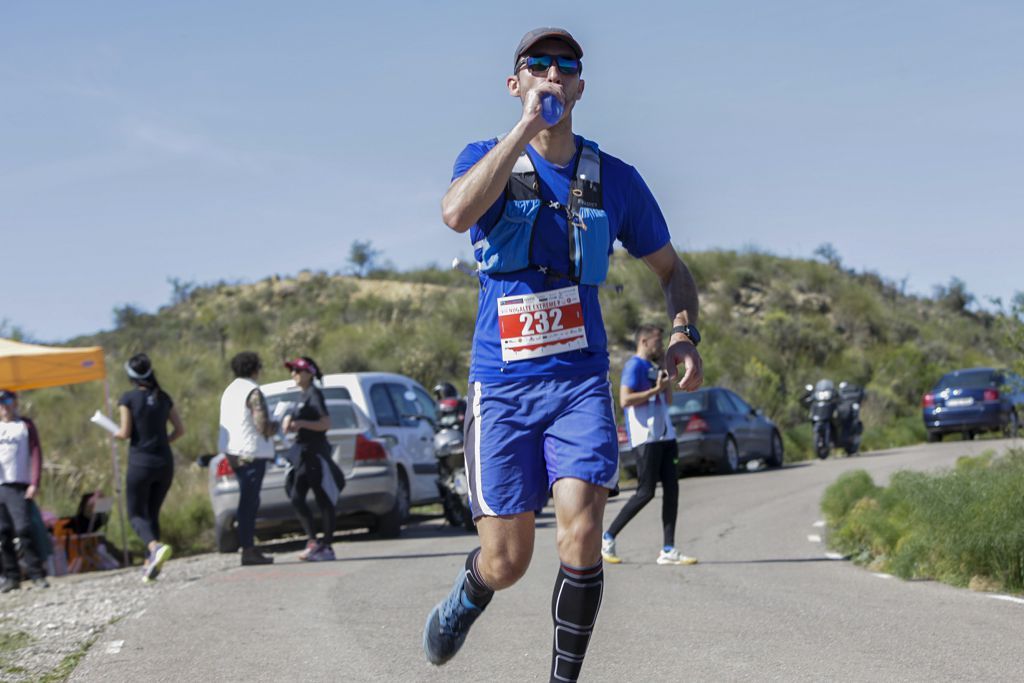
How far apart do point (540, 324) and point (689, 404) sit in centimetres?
1948

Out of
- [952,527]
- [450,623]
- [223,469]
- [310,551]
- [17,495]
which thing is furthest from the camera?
[223,469]

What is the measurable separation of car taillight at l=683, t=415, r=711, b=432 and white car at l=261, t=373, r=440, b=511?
7082 millimetres

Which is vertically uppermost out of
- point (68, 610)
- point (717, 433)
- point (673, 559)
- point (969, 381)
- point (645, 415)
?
point (645, 415)

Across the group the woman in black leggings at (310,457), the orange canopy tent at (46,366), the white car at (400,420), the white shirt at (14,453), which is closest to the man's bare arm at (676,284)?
the woman in black leggings at (310,457)

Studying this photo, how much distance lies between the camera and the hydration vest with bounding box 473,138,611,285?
16.1 feet

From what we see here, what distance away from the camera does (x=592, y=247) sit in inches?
196

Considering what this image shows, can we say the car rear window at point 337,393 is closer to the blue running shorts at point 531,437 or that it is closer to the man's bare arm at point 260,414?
the man's bare arm at point 260,414

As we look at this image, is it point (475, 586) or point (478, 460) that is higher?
point (478, 460)

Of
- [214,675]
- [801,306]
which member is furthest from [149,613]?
[801,306]

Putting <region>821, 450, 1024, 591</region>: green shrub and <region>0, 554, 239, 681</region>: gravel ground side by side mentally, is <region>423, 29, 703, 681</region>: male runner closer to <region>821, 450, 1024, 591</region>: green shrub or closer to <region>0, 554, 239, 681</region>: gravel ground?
<region>0, 554, 239, 681</region>: gravel ground

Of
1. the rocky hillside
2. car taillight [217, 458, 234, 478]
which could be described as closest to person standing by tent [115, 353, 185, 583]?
car taillight [217, 458, 234, 478]

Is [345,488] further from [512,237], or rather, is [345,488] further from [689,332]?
[512,237]

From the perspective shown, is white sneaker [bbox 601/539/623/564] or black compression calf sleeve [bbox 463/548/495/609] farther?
white sneaker [bbox 601/539/623/564]

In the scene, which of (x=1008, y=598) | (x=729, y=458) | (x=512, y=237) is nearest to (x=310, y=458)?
(x=1008, y=598)
